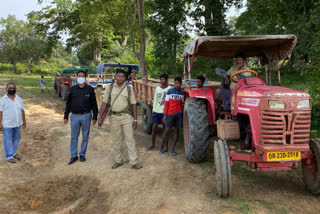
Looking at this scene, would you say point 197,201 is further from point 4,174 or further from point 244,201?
point 4,174

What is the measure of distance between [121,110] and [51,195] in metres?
1.91

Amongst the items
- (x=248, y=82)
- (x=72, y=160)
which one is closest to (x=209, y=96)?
(x=248, y=82)

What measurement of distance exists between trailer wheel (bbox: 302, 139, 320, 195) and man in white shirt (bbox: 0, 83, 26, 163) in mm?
5638

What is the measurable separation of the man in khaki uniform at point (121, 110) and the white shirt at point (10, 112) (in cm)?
204

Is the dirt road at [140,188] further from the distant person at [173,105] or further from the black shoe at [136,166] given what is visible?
the distant person at [173,105]

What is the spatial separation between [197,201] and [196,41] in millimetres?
2692

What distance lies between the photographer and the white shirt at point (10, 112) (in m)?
6.07

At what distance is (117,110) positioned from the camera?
17.9 ft

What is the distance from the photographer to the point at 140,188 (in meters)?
4.58

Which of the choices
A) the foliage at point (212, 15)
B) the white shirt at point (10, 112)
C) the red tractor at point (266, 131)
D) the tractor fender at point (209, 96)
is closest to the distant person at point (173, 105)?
the tractor fender at point (209, 96)

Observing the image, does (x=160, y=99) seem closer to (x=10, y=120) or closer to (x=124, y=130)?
(x=124, y=130)

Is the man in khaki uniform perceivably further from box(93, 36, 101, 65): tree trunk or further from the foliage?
box(93, 36, 101, 65): tree trunk

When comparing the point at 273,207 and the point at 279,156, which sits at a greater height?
the point at 279,156

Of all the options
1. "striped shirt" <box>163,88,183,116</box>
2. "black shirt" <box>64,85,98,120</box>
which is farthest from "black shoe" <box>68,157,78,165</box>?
"striped shirt" <box>163,88,183,116</box>
